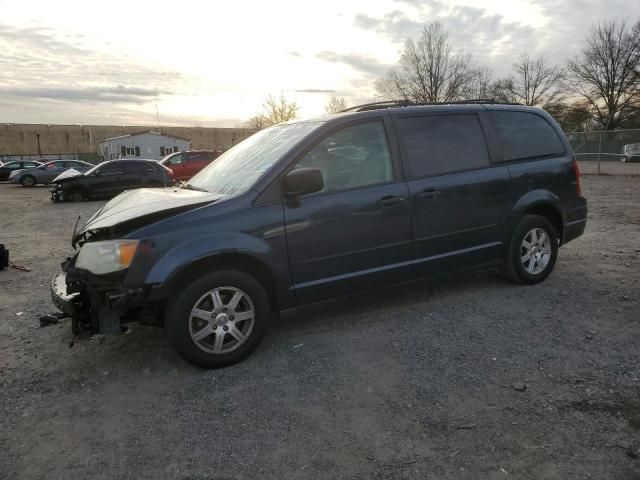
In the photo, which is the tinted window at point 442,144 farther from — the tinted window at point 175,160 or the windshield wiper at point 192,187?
the tinted window at point 175,160

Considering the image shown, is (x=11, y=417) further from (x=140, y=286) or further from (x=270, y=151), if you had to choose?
(x=270, y=151)

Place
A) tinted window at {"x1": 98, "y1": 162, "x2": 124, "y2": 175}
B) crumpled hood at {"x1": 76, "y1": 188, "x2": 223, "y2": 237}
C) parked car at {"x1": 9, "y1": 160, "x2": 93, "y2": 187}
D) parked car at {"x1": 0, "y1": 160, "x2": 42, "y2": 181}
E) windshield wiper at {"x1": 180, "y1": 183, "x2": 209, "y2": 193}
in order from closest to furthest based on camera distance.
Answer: crumpled hood at {"x1": 76, "y1": 188, "x2": 223, "y2": 237}, windshield wiper at {"x1": 180, "y1": 183, "x2": 209, "y2": 193}, tinted window at {"x1": 98, "y1": 162, "x2": 124, "y2": 175}, parked car at {"x1": 9, "y1": 160, "x2": 93, "y2": 187}, parked car at {"x1": 0, "y1": 160, "x2": 42, "y2": 181}

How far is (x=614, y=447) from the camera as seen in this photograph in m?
2.54

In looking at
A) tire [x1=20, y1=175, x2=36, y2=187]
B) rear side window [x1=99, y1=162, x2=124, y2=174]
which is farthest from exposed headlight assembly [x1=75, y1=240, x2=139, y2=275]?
tire [x1=20, y1=175, x2=36, y2=187]

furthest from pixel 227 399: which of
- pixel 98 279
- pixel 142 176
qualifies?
pixel 142 176

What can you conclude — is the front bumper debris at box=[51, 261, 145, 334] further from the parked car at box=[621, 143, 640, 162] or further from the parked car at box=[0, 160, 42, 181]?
the parked car at box=[0, 160, 42, 181]

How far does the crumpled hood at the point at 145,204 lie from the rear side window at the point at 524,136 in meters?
3.00

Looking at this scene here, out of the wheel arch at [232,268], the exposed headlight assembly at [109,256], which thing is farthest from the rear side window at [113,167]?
the wheel arch at [232,268]

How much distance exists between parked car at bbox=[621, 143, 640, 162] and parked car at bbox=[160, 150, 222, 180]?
77.8ft

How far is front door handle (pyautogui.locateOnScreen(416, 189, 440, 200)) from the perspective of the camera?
4.24 m

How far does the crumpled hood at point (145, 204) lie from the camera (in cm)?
346

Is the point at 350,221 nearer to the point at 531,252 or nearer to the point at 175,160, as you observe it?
the point at 531,252

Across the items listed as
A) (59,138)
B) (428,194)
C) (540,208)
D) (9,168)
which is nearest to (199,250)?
(428,194)

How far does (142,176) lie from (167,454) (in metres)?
16.6
